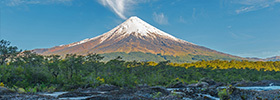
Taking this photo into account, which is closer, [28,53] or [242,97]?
[242,97]

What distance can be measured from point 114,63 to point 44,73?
3829cm

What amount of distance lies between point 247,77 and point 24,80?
237 feet

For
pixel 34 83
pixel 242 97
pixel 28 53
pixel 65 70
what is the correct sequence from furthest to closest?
1. pixel 28 53
2. pixel 65 70
3. pixel 34 83
4. pixel 242 97

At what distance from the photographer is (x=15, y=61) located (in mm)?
54312

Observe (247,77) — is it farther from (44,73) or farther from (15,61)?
(15,61)

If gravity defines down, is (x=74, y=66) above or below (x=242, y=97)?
above

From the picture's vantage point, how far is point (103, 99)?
13688mm

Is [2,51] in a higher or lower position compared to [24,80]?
higher

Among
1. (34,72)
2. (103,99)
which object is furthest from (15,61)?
(103,99)

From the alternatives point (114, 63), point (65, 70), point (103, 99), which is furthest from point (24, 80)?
point (114, 63)

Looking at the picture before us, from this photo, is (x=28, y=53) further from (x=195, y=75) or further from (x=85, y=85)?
(x=195, y=75)

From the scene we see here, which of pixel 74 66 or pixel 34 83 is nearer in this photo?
pixel 34 83

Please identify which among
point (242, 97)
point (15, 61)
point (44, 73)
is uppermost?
point (15, 61)

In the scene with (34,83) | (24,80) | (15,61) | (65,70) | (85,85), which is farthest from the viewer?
(15,61)
